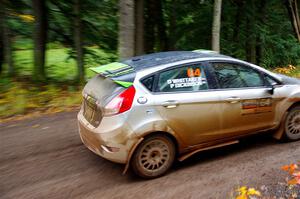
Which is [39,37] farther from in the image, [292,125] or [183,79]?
[292,125]

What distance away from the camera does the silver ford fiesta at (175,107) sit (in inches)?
185

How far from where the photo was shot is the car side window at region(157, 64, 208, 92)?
5.01 meters

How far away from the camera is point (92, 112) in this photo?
5078mm

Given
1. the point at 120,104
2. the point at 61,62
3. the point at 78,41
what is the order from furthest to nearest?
the point at 61,62
the point at 78,41
the point at 120,104

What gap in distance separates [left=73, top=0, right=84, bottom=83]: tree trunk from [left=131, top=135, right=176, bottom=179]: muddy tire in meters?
6.83

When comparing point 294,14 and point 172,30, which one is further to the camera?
point 294,14

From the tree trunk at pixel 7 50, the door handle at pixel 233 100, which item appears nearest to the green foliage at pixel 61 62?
the tree trunk at pixel 7 50

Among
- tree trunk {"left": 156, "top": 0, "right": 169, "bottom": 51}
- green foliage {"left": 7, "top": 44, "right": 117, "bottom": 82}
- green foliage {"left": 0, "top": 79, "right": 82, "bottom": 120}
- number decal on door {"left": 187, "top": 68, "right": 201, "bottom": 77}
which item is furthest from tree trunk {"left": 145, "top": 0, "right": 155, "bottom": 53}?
number decal on door {"left": 187, "top": 68, "right": 201, "bottom": 77}

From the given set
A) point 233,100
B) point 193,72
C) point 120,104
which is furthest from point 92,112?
point 233,100

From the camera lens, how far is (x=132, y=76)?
4.91 metres

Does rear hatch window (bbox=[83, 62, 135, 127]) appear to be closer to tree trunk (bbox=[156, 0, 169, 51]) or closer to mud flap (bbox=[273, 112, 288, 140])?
mud flap (bbox=[273, 112, 288, 140])

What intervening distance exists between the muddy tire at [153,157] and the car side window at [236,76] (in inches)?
53.5

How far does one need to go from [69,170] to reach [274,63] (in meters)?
16.6

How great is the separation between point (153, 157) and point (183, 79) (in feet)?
4.13
